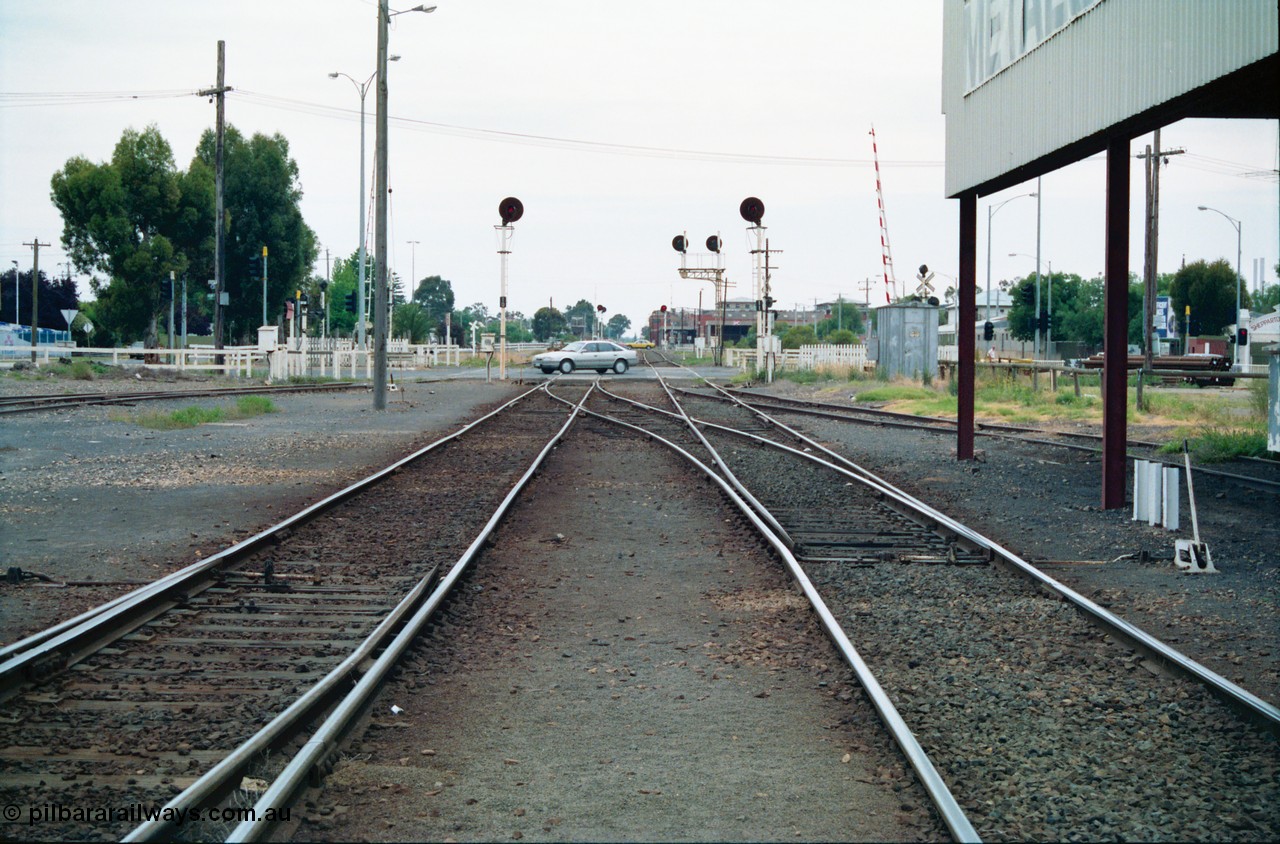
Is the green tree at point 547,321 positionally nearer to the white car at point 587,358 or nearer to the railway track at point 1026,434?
the white car at point 587,358

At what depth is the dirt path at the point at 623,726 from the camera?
441cm

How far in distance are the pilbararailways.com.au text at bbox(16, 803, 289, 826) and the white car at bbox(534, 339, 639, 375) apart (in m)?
51.7

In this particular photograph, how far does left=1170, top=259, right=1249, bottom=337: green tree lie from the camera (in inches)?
3460

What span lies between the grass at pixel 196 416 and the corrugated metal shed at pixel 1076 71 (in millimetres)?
14649

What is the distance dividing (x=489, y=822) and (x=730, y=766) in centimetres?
109

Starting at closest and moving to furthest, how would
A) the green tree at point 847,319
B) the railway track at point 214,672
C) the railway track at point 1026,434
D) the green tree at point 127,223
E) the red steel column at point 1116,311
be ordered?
the railway track at point 214,672 < the red steel column at point 1116,311 < the railway track at point 1026,434 < the green tree at point 127,223 < the green tree at point 847,319

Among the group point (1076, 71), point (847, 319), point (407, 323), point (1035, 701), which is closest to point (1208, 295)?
point (407, 323)

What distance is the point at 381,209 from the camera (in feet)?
91.9

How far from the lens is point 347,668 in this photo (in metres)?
5.93

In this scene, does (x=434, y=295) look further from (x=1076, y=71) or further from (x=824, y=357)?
(x=1076, y=71)

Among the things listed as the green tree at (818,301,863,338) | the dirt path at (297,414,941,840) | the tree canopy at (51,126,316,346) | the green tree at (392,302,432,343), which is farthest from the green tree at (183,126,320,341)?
the green tree at (818,301,863,338)

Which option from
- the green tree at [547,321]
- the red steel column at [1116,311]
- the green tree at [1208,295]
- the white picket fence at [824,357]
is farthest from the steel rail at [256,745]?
the green tree at [547,321]

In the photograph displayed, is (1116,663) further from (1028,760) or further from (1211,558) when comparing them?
(1211,558)

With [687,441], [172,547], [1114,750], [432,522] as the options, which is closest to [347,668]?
[1114,750]
